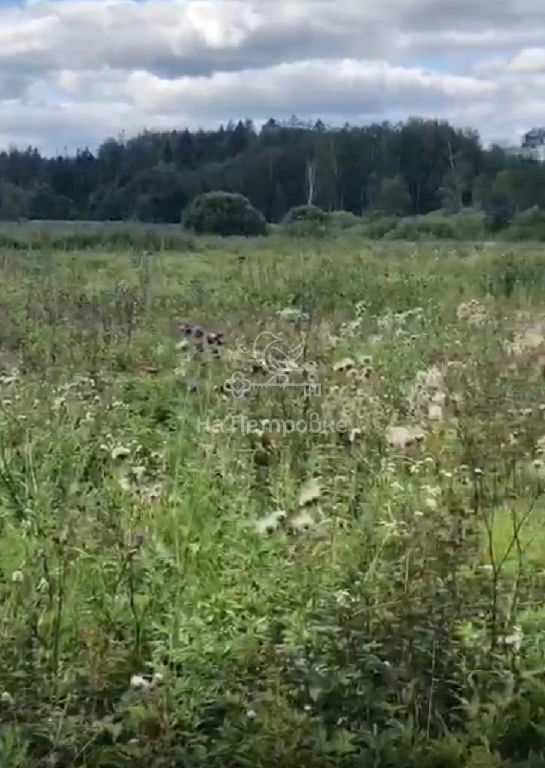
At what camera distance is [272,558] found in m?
2.69

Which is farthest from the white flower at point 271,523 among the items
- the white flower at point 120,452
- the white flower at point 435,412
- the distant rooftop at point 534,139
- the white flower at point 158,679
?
the distant rooftop at point 534,139

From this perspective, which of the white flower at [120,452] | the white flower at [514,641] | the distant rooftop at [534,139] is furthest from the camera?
the distant rooftop at [534,139]

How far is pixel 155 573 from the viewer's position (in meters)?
2.62

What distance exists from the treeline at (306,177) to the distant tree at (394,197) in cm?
1

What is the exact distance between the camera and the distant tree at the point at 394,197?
1596 centimetres

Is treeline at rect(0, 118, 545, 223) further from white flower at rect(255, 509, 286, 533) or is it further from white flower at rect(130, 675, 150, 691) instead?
white flower at rect(130, 675, 150, 691)

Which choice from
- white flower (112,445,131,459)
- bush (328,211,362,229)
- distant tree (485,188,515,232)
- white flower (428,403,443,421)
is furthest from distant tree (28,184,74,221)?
white flower (112,445,131,459)

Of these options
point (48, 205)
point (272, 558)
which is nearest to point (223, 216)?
point (48, 205)

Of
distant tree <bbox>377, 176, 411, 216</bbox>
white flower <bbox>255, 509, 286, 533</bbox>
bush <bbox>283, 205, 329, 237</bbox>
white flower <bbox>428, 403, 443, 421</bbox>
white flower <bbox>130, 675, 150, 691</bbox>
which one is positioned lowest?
white flower <bbox>130, 675, 150, 691</bbox>

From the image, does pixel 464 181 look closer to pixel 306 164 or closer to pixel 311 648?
pixel 306 164

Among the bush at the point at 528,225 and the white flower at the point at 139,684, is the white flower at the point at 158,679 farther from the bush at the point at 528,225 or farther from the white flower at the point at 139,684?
the bush at the point at 528,225

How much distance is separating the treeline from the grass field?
30.8ft

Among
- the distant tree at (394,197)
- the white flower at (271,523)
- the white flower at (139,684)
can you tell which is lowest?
the white flower at (139,684)

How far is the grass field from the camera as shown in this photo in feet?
6.91
